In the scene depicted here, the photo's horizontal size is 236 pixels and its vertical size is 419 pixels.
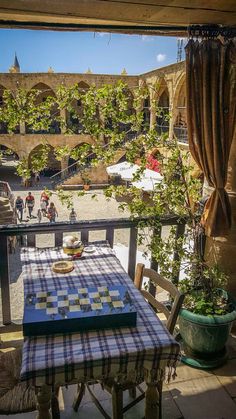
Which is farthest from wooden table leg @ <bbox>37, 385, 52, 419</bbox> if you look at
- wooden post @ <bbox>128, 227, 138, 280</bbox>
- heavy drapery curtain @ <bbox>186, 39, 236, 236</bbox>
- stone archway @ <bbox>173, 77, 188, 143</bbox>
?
stone archway @ <bbox>173, 77, 188, 143</bbox>

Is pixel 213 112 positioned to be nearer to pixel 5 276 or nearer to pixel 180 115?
pixel 5 276

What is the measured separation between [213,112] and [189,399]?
7.61 feet

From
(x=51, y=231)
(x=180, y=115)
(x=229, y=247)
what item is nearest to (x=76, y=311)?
(x=51, y=231)

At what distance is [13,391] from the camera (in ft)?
6.21

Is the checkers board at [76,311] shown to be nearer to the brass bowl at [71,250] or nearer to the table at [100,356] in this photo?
the table at [100,356]

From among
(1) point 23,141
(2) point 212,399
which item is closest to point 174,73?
(1) point 23,141

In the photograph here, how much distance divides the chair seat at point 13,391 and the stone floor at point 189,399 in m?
0.41

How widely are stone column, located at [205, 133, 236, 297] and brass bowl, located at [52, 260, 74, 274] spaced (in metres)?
1.62

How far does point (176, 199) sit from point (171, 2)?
1.56 m

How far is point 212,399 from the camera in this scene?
2439 millimetres

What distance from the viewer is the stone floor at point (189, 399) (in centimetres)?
228

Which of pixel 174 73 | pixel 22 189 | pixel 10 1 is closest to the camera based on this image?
pixel 10 1

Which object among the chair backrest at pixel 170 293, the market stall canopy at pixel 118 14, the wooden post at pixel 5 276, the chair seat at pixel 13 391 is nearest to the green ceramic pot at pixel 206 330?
the chair backrest at pixel 170 293

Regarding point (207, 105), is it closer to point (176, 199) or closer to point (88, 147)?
point (176, 199)
